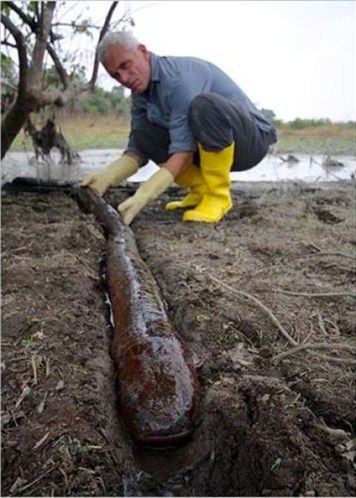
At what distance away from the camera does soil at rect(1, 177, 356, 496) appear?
145 cm

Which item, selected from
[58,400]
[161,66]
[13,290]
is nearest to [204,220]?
[161,66]

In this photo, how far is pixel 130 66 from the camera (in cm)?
422

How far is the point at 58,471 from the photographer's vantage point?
1.42m

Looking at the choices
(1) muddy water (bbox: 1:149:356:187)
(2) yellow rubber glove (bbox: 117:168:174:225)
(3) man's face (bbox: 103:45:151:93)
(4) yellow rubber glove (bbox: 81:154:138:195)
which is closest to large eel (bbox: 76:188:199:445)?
(2) yellow rubber glove (bbox: 117:168:174:225)

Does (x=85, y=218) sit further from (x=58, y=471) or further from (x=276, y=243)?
(x=58, y=471)

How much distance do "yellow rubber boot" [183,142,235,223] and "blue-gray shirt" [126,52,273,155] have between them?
0.19 metres

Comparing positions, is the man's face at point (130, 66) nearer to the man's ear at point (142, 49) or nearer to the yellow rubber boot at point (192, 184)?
the man's ear at point (142, 49)

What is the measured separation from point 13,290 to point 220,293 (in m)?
0.99

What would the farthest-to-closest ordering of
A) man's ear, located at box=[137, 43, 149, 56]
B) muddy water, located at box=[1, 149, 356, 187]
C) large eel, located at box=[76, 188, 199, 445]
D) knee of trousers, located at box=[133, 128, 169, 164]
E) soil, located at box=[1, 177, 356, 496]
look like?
muddy water, located at box=[1, 149, 356, 187]
knee of trousers, located at box=[133, 128, 169, 164]
man's ear, located at box=[137, 43, 149, 56]
large eel, located at box=[76, 188, 199, 445]
soil, located at box=[1, 177, 356, 496]

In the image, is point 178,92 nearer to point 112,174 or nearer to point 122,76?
point 122,76

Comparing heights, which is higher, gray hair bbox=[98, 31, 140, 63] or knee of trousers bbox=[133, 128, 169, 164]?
gray hair bbox=[98, 31, 140, 63]

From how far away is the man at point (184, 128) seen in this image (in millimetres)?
4199

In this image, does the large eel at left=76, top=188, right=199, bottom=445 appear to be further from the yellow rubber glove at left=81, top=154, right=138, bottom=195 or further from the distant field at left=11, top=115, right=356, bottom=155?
the distant field at left=11, top=115, right=356, bottom=155

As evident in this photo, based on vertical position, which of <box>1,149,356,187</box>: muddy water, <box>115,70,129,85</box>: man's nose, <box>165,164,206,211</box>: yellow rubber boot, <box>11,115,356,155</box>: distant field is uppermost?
<box>115,70,129,85</box>: man's nose
